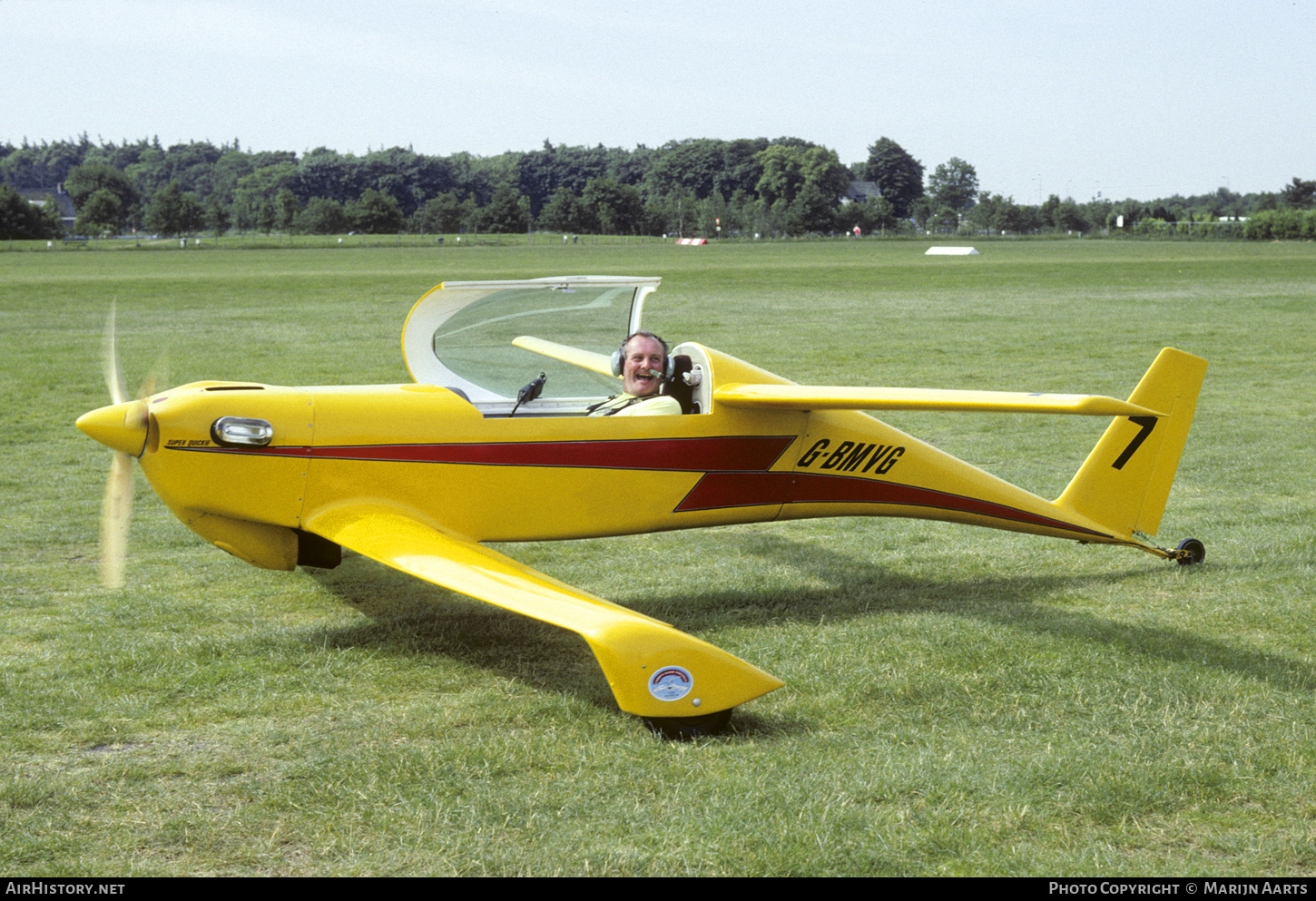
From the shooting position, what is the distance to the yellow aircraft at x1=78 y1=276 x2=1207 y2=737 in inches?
205

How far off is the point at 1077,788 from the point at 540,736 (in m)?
2.26

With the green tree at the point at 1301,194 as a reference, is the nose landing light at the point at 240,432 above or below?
below

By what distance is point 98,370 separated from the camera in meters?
18.2

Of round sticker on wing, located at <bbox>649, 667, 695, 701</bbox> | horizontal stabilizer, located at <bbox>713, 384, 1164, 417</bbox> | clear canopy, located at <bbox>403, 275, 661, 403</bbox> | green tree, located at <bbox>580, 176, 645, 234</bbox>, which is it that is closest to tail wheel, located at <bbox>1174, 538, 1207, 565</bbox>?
horizontal stabilizer, located at <bbox>713, 384, 1164, 417</bbox>

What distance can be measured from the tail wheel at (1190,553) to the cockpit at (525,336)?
392 cm

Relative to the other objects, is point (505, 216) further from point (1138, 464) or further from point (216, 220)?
point (1138, 464)

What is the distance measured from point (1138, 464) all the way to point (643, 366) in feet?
11.5

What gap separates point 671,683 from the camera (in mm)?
4785

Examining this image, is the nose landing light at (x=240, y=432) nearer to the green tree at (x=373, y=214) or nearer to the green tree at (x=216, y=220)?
the green tree at (x=216, y=220)

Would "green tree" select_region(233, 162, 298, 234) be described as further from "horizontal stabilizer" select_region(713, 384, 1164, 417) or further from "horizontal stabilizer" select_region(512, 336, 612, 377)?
"horizontal stabilizer" select_region(713, 384, 1164, 417)

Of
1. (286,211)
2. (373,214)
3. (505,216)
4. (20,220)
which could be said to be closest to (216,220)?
(286,211)

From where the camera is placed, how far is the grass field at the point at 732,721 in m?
4.01

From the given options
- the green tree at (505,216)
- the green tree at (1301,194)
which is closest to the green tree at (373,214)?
the green tree at (505,216)
